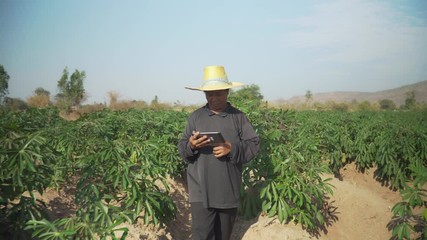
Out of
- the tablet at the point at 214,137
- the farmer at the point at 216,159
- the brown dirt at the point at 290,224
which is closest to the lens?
the tablet at the point at 214,137

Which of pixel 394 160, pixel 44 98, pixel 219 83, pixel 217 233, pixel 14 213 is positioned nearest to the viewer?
pixel 14 213

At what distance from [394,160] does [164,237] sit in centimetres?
456

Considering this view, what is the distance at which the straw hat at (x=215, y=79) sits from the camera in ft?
7.49

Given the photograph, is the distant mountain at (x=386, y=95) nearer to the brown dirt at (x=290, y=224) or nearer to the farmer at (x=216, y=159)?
the brown dirt at (x=290, y=224)

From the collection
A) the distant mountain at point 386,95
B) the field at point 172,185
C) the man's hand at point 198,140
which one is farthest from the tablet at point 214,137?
the distant mountain at point 386,95

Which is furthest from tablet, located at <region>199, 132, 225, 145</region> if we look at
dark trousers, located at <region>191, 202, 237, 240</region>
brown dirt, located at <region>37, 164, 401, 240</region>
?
brown dirt, located at <region>37, 164, 401, 240</region>

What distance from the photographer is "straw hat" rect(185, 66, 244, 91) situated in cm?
228

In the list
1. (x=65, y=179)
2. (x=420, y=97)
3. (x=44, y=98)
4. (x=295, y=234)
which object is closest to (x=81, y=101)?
(x=44, y=98)

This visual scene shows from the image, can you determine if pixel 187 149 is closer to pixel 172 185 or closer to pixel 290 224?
pixel 290 224

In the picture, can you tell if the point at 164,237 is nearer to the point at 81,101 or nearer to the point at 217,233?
the point at 217,233

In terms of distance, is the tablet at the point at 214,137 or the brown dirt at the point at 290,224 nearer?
the tablet at the point at 214,137

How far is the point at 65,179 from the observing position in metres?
4.05

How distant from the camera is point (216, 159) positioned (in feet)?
7.55

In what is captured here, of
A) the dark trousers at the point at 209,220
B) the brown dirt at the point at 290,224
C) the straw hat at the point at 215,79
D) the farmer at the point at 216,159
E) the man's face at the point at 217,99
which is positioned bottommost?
the brown dirt at the point at 290,224
